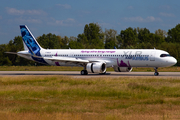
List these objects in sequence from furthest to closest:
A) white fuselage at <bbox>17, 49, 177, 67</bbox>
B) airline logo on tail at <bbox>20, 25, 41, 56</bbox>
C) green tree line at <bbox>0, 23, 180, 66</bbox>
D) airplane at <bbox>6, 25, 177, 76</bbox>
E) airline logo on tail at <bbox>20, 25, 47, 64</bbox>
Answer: green tree line at <bbox>0, 23, 180, 66</bbox> < airline logo on tail at <bbox>20, 25, 41, 56</bbox> < airline logo on tail at <bbox>20, 25, 47, 64</bbox> < airplane at <bbox>6, 25, 177, 76</bbox> < white fuselage at <bbox>17, 49, 177, 67</bbox>

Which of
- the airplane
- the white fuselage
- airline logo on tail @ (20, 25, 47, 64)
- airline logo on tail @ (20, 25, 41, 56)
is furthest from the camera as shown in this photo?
airline logo on tail @ (20, 25, 41, 56)

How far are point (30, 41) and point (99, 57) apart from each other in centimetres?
1286

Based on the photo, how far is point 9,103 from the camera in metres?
17.1

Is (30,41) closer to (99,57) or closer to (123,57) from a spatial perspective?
(99,57)

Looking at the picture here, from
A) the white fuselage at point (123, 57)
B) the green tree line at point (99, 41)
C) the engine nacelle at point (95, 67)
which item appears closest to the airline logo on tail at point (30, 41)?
the white fuselage at point (123, 57)

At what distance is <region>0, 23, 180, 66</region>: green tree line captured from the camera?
103 metres

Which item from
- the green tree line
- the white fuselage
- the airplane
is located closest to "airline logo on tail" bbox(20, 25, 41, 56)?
the airplane

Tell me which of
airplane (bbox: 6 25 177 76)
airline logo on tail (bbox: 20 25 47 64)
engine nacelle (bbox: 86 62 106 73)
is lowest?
engine nacelle (bbox: 86 62 106 73)

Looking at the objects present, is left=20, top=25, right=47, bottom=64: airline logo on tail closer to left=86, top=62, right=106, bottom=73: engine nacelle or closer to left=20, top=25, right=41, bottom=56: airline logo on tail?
left=20, top=25, right=41, bottom=56: airline logo on tail

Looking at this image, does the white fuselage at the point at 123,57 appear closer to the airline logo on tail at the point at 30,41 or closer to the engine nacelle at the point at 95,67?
the engine nacelle at the point at 95,67

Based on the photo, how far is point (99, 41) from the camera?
151 m

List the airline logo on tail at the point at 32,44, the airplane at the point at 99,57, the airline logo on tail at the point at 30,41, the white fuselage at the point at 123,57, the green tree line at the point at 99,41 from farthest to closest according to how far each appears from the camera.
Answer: the green tree line at the point at 99,41 → the airline logo on tail at the point at 30,41 → the airline logo on tail at the point at 32,44 → the airplane at the point at 99,57 → the white fuselage at the point at 123,57

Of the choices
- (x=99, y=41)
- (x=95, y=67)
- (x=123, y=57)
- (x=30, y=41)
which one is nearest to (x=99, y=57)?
(x=95, y=67)

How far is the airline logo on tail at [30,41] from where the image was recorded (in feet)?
163
